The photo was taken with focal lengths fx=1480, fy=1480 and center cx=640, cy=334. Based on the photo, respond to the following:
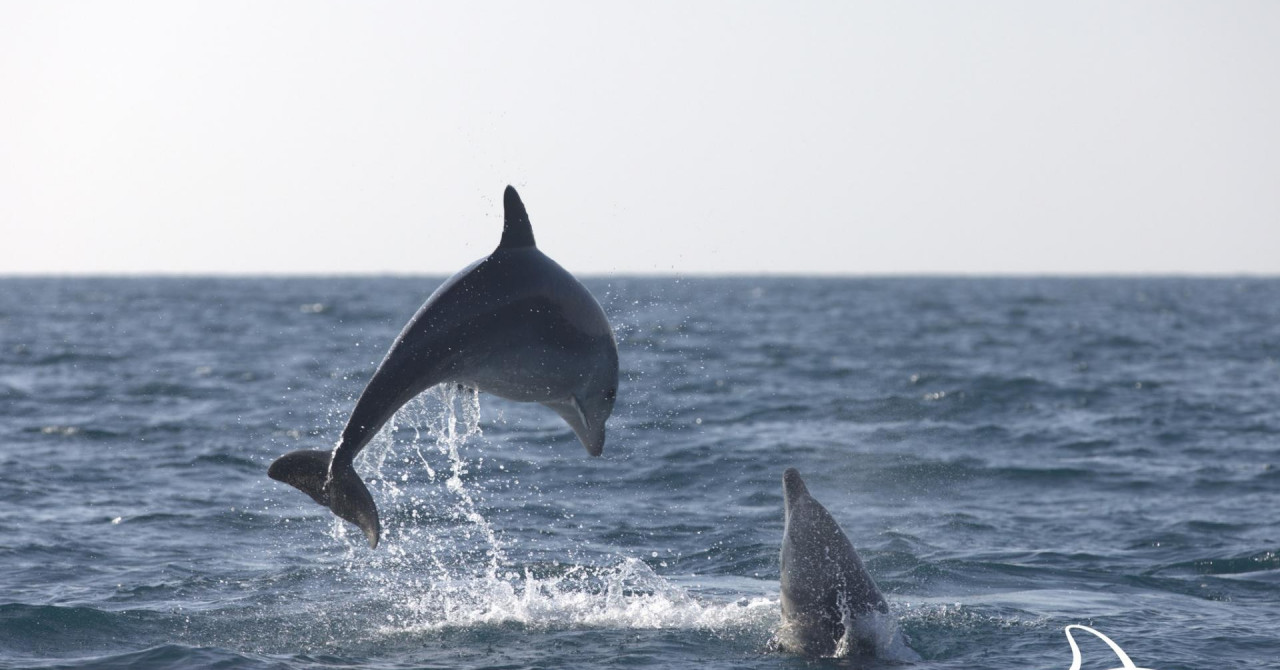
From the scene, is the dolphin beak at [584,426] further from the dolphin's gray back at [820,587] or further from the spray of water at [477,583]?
the dolphin's gray back at [820,587]

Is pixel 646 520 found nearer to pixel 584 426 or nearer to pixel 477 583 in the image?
pixel 477 583

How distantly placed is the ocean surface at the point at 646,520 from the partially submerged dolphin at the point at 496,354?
2.20ft

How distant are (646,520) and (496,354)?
25.7ft

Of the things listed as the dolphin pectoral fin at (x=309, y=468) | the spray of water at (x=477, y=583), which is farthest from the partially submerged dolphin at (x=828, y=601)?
the dolphin pectoral fin at (x=309, y=468)

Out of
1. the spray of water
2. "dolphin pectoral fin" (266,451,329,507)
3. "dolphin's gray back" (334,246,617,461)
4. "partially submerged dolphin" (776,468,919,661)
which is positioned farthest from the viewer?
the spray of water

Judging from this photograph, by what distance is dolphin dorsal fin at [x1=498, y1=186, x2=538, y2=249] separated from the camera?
9.63 meters

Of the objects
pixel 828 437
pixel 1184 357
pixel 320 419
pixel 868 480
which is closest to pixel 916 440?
pixel 828 437

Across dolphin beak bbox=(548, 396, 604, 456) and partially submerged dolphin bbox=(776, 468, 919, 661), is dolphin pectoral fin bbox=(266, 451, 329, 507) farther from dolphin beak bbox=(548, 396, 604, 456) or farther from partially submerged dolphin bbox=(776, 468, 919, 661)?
partially submerged dolphin bbox=(776, 468, 919, 661)

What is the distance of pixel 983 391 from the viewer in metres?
30.5

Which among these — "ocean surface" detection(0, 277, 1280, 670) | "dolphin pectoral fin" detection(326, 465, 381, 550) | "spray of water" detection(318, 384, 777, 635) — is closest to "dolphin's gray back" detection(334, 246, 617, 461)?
"dolphin pectoral fin" detection(326, 465, 381, 550)

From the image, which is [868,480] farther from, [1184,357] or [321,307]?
[321,307]

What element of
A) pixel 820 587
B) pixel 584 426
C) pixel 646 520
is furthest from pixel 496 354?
pixel 646 520

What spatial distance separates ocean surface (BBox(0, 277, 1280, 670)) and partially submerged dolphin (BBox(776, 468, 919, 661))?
22cm

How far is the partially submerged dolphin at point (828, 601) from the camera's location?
10.8m
